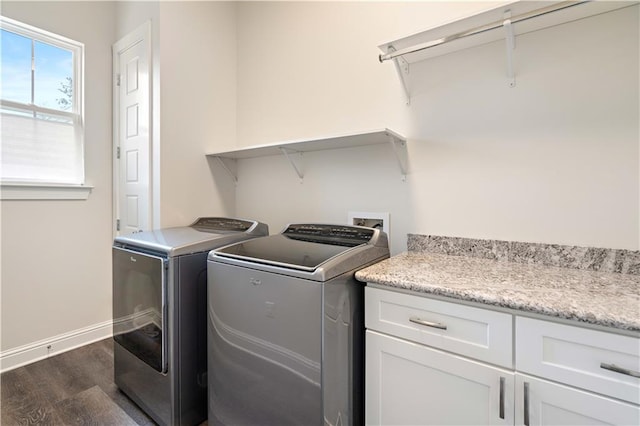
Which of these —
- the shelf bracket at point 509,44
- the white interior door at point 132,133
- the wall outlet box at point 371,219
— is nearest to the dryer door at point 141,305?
the white interior door at point 132,133

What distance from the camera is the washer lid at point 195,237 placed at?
1510 millimetres

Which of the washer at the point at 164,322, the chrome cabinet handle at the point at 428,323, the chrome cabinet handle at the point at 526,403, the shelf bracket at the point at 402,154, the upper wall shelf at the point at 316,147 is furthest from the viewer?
the shelf bracket at the point at 402,154

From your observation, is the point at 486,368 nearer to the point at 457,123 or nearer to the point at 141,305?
the point at 457,123

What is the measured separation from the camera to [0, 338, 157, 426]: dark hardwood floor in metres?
1.55

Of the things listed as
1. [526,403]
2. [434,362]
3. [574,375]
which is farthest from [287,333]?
[574,375]

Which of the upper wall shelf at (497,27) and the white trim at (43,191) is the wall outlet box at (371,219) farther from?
the white trim at (43,191)

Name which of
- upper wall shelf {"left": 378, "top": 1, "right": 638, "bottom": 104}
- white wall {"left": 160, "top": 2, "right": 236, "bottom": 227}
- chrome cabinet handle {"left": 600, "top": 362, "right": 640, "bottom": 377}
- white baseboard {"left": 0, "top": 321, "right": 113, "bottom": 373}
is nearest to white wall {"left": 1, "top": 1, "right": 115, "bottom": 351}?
white baseboard {"left": 0, "top": 321, "right": 113, "bottom": 373}

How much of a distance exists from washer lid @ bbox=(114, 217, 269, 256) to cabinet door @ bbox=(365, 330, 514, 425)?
0.92m

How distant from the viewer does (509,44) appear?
1.34 meters

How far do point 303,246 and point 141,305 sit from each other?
0.91 metres

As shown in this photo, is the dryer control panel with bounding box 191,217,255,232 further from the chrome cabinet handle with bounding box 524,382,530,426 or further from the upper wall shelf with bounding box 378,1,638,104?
the chrome cabinet handle with bounding box 524,382,530,426

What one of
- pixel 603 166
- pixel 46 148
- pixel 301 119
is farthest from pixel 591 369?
pixel 46 148

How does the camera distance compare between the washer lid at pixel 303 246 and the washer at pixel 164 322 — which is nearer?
the washer lid at pixel 303 246

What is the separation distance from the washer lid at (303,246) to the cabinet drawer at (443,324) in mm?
262
